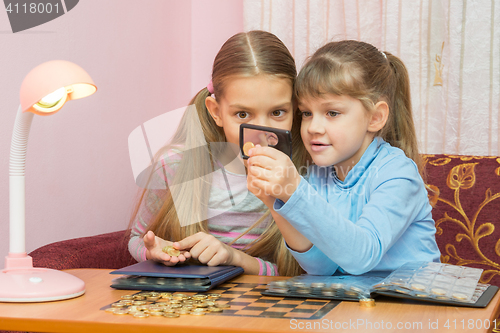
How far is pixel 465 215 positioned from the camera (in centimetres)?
135

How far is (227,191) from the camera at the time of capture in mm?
1251

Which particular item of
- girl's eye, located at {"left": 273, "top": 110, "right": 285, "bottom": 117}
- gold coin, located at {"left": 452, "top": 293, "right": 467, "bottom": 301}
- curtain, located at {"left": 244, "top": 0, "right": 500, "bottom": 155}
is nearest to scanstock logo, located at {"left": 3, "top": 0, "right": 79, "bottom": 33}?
girl's eye, located at {"left": 273, "top": 110, "right": 285, "bottom": 117}

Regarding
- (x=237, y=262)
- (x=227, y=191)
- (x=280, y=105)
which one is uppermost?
(x=280, y=105)

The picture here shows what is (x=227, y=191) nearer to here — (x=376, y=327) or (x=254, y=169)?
(x=254, y=169)

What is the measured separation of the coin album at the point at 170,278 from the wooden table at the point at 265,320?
103 mm

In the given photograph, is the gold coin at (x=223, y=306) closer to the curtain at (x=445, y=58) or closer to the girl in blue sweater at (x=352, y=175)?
the girl in blue sweater at (x=352, y=175)

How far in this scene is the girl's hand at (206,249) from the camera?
0.93m

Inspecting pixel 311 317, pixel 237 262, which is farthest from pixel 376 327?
pixel 237 262

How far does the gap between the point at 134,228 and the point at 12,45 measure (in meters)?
0.53

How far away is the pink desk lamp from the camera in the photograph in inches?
28.0

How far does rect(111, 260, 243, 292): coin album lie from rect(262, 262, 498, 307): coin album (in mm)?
101

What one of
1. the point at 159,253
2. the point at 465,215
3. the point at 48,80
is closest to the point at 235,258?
the point at 159,253

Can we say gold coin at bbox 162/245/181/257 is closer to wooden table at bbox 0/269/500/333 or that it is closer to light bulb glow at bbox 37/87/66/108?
wooden table at bbox 0/269/500/333

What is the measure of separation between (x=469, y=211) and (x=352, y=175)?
1.82ft
